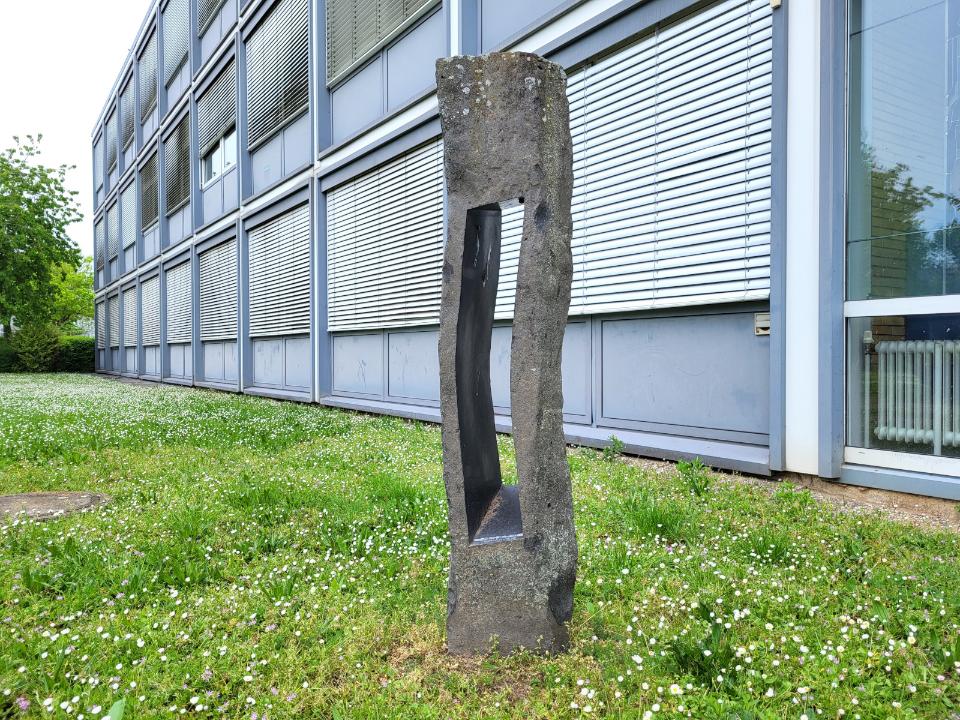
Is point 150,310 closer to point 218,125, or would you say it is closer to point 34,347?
point 218,125

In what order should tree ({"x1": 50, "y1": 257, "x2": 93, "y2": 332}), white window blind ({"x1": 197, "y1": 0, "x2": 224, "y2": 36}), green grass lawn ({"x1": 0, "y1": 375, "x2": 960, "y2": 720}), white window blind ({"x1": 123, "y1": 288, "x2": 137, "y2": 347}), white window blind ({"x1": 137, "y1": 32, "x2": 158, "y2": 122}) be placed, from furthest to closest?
tree ({"x1": 50, "y1": 257, "x2": 93, "y2": 332}) < white window blind ({"x1": 123, "y1": 288, "x2": 137, "y2": 347}) < white window blind ({"x1": 137, "y1": 32, "x2": 158, "y2": 122}) < white window blind ({"x1": 197, "y1": 0, "x2": 224, "y2": 36}) < green grass lawn ({"x1": 0, "y1": 375, "x2": 960, "y2": 720})

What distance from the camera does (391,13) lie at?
9.82 m

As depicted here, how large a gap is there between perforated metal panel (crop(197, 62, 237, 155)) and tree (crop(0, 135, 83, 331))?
18875 millimetres

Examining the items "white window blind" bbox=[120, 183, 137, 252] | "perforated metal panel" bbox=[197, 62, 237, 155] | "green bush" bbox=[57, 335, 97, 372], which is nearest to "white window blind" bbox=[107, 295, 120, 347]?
"white window blind" bbox=[120, 183, 137, 252]

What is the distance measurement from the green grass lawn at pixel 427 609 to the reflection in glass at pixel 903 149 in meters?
1.79

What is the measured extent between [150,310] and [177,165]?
21.0 feet

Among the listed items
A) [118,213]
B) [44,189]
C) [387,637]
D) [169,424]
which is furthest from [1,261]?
[387,637]

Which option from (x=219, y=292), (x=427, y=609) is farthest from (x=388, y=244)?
(x=219, y=292)

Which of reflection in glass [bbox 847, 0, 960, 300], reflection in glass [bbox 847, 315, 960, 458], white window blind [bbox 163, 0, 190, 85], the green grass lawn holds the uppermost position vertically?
white window blind [bbox 163, 0, 190, 85]

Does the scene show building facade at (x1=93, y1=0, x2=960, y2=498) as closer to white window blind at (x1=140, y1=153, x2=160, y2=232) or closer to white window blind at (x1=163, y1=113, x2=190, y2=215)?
white window blind at (x1=163, y1=113, x2=190, y2=215)

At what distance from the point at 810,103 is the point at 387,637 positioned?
16.0 feet

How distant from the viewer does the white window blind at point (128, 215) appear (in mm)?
26500

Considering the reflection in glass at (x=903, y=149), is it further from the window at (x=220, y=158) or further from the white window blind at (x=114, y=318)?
the white window blind at (x=114, y=318)

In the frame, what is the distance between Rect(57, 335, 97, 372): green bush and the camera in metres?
33.5
